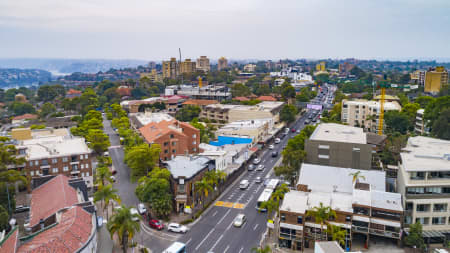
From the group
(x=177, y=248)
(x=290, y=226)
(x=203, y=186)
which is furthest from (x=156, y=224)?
(x=290, y=226)

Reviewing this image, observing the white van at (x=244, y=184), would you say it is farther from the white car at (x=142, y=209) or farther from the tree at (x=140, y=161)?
the white car at (x=142, y=209)

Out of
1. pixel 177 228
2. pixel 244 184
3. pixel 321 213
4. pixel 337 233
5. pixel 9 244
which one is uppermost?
pixel 321 213

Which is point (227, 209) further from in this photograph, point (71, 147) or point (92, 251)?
point (71, 147)

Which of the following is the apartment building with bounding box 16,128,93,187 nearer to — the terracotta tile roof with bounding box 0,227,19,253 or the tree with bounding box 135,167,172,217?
the tree with bounding box 135,167,172,217

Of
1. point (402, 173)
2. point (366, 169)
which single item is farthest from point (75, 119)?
point (402, 173)

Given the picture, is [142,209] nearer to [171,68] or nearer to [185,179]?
[185,179]

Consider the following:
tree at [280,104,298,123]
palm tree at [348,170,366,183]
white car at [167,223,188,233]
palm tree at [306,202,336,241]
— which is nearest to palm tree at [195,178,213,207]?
white car at [167,223,188,233]
